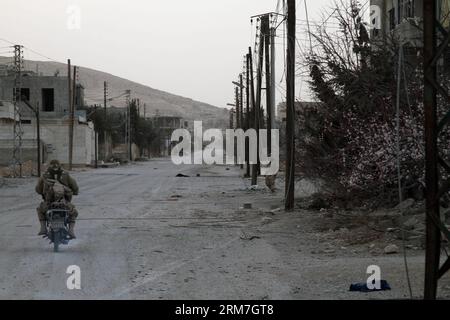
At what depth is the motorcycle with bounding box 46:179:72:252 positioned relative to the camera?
1139 centimetres

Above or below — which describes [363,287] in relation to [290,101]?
below

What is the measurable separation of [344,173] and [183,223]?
4170 mm

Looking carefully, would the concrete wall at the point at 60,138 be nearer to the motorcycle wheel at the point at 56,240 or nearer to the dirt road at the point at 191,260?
the dirt road at the point at 191,260

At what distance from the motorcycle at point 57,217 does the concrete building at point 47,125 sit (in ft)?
141

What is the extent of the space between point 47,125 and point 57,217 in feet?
216

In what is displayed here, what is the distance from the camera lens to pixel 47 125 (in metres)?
74.9

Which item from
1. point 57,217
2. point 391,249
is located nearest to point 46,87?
point 57,217

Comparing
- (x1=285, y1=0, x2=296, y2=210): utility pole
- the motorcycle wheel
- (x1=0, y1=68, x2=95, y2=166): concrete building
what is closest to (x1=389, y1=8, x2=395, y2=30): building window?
(x1=285, y1=0, x2=296, y2=210): utility pole

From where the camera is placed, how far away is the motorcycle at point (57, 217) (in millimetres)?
11391

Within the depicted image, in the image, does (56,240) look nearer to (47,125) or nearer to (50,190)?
(50,190)

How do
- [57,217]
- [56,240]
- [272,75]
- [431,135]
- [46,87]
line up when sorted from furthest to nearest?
[46,87]
[272,75]
[57,217]
[56,240]
[431,135]

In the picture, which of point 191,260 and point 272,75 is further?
point 272,75

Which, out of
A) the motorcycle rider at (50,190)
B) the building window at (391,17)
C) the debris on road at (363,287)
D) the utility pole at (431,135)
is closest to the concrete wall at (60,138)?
the building window at (391,17)
